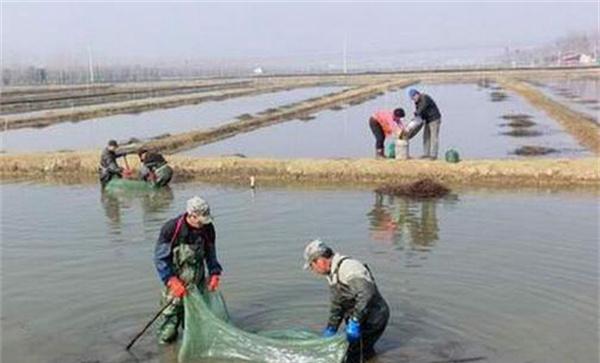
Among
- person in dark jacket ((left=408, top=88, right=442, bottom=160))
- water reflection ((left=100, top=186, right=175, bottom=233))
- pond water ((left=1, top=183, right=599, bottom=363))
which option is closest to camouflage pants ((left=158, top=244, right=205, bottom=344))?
pond water ((left=1, top=183, right=599, bottom=363))

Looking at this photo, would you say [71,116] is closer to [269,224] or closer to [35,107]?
[35,107]

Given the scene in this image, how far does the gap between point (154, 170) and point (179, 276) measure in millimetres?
7437

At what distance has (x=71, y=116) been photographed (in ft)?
109

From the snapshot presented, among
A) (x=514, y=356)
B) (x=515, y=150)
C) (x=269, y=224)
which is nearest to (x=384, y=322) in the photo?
(x=514, y=356)

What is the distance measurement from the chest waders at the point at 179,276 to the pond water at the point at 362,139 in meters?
11.8

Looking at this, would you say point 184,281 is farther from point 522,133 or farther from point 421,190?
point 522,133

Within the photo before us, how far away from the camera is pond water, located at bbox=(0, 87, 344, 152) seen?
2273 cm

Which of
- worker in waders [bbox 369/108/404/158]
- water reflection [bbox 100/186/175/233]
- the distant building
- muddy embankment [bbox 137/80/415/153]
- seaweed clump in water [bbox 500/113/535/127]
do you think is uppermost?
the distant building

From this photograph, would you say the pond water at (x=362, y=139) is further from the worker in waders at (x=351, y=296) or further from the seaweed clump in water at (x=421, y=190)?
the worker in waders at (x=351, y=296)

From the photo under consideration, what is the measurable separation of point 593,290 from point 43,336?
5.39 metres

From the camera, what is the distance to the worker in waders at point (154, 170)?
13480mm

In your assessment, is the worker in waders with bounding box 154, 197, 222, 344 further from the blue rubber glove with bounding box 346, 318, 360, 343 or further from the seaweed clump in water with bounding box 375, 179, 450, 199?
the seaweed clump in water with bounding box 375, 179, 450, 199

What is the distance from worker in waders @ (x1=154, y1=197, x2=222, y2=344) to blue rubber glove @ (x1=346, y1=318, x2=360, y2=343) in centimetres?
132

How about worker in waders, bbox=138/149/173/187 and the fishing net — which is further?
worker in waders, bbox=138/149/173/187
